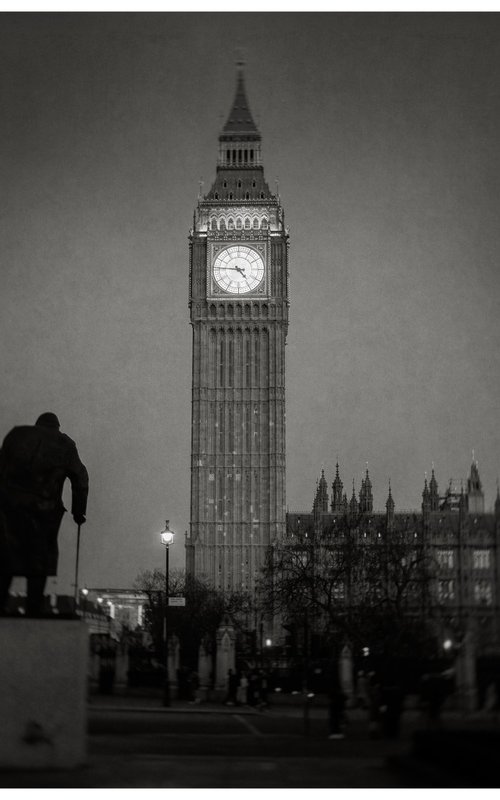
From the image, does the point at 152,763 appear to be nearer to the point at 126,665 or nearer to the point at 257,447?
the point at 126,665

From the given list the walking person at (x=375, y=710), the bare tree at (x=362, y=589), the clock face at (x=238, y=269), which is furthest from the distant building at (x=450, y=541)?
the clock face at (x=238, y=269)

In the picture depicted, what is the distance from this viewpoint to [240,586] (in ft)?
291

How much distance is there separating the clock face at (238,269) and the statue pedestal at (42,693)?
82127 mm

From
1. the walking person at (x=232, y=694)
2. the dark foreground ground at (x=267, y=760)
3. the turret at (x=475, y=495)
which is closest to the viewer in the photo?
the dark foreground ground at (x=267, y=760)

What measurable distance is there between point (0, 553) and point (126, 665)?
84.6 ft

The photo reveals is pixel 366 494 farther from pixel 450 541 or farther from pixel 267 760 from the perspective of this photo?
pixel 267 760

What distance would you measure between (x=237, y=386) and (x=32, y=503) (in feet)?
264

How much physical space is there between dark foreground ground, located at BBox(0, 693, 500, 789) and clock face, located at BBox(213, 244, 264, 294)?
76.3m

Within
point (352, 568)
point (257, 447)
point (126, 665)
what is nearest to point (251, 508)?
point (257, 447)

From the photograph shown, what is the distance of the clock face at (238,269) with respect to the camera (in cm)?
9250

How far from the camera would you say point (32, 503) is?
449 inches

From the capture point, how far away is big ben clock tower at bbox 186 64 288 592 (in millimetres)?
89500

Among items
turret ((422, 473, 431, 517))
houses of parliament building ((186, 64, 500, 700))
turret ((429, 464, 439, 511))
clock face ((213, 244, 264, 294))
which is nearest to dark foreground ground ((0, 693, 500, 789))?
turret ((422, 473, 431, 517))

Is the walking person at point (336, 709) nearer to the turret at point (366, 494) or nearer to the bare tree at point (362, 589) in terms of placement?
the bare tree at point (362, 589)
